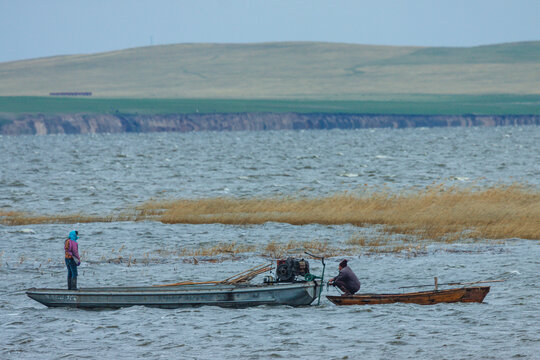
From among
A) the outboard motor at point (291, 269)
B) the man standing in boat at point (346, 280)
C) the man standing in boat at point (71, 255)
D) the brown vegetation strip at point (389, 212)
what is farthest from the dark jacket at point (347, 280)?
the brown vegetation strip at point (389, 212)

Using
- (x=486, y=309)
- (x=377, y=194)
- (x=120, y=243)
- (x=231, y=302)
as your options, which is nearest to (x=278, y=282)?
(x=231, y=302)

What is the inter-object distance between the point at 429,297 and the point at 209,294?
675cm

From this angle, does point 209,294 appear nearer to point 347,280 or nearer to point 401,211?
point 347,280

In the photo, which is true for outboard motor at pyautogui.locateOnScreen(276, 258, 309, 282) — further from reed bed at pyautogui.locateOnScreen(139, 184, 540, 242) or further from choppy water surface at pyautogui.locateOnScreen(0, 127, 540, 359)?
reed bed at pyautogui.locateOnScreen(139, 184, 540, 242)

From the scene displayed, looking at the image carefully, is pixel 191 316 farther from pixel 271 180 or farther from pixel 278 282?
pixel 271 180

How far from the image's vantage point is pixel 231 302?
25.9m

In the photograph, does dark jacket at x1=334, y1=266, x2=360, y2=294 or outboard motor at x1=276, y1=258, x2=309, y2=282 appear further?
outboard motor at x1=276, y1=258, x2=309, y2=282

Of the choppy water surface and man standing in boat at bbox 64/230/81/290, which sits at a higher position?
man standing in boat at bbox 64/230/81/290

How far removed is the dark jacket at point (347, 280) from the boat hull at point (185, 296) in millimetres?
693

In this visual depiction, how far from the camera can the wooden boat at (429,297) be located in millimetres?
25562

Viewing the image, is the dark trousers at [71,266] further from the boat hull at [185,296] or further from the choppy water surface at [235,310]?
the choppy water surface at [235,310]

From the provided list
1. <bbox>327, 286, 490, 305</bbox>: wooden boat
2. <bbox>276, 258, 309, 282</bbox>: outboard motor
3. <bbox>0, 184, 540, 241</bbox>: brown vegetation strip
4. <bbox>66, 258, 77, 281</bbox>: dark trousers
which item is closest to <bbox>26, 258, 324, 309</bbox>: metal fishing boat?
<bbox>276, 258, 309, 282</bbox>: outboard motor

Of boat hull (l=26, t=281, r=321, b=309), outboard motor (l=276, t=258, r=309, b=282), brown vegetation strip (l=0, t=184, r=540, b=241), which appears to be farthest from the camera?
brown vegetation strip (l=0, t=184, r=540, b=241)

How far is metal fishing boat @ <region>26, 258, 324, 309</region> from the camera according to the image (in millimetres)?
25750
